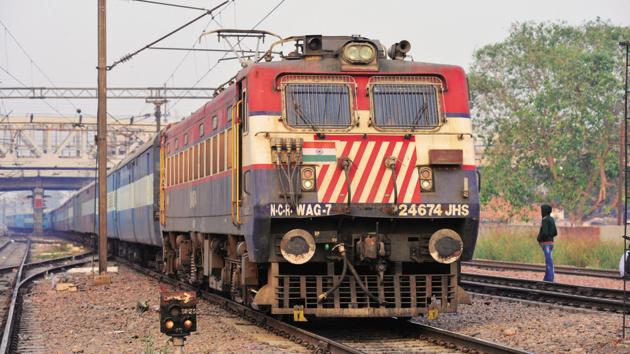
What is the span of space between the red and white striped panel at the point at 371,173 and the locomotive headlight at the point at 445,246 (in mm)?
518

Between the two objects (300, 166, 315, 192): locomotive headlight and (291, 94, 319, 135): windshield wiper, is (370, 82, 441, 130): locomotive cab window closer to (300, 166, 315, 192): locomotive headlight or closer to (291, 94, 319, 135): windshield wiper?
(291, 94, 319, 135): windshield wiper

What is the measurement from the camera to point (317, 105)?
1239 cm

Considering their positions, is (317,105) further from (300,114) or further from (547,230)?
(547,230)

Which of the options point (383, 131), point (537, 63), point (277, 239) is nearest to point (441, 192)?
point (383, 131)

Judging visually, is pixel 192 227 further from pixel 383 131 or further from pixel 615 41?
pixel 615 41

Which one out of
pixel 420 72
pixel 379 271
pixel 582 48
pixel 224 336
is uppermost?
pixel 582 48

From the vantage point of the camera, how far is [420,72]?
12727 mm

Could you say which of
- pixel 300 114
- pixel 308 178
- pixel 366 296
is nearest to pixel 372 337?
pixel 366 296

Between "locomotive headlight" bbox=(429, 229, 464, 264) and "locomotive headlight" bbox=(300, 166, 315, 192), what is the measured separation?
5.32 ft

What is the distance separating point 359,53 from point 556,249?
1876 centimetres

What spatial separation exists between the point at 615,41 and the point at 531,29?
413 centimetres

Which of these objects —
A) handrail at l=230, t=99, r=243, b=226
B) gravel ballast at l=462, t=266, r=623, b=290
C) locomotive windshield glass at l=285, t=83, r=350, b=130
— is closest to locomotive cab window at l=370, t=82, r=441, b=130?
locomotive windshield glass at l=285, t=83, r=350, b=130

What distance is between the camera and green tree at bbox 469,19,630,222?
151 feet

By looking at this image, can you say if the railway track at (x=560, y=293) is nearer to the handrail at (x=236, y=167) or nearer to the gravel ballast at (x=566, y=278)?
the gravel ballast at (x=566, y=278)
